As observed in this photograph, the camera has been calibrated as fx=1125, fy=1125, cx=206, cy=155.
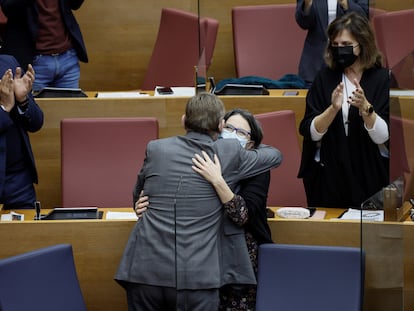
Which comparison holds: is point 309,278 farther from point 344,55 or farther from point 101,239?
point 344,55

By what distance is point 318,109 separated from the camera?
11.1 feet

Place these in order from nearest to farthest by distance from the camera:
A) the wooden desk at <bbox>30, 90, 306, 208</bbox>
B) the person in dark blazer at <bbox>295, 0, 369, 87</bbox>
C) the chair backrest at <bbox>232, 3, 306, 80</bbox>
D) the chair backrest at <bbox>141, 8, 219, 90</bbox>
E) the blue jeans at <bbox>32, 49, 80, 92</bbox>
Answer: the wooden desk at <bbox>30, 90, 306, 208</bbox>
the person in dark blazer at <bbox>295, 0, 369, 87</bbox>
the blue jeans at <bbox>32, 49, 80, 92</bbox>
the chair backrest at <bbox>141, 8, 219, 90</bbox>
the chair backrest at <bbox>232, 3, 306, 80</bbox>

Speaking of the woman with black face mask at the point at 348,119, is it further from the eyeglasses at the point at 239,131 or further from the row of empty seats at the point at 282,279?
the row of empty seats at the point at 282,279

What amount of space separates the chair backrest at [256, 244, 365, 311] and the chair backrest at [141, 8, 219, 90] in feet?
5.47

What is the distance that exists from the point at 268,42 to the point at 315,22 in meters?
0.41

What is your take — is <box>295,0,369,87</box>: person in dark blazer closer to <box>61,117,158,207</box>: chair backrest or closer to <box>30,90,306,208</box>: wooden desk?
<box>30,90,306,208</box>: wooden desk

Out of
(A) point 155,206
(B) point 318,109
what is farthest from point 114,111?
(A) point 155,206

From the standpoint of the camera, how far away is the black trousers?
109 inches

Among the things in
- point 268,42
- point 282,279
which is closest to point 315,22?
point 268,42

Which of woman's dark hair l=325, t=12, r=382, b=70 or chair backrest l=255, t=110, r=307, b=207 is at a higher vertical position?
woman's dark hair l=325, t=12, r=382, b=70

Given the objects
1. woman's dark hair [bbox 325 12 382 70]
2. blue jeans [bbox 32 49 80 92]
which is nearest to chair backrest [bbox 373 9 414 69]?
woman's dark hair [bbox 325 12 382 70]

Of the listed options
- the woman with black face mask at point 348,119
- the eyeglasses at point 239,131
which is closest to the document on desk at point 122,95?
the woman with black face mask at point 348,119

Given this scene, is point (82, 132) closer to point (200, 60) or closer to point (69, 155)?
point (69, 155)

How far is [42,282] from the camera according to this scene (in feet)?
9.42
